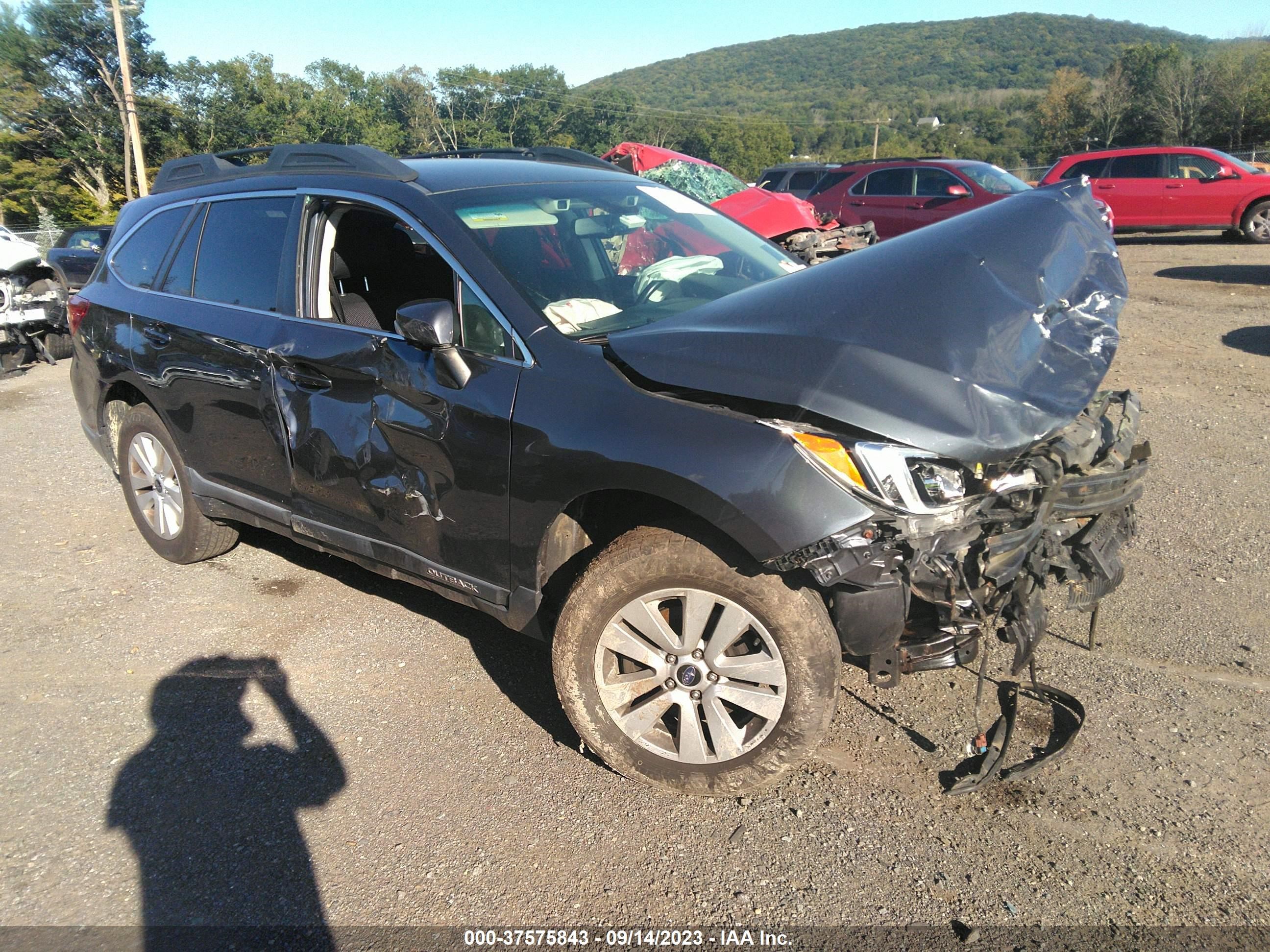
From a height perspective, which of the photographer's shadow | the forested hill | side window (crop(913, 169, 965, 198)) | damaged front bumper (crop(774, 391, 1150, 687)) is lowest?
the photographer's shadow

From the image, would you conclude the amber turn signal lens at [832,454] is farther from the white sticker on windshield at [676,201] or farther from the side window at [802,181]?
the side window at [802,181]

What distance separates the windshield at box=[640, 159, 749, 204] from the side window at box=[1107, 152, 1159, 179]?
28.6ft

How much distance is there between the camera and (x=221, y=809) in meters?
2.96

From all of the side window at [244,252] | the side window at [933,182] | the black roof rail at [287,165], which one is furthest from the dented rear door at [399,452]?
the side window at [933,182]

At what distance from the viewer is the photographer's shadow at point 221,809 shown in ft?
8.38

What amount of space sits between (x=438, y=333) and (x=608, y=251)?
959mm

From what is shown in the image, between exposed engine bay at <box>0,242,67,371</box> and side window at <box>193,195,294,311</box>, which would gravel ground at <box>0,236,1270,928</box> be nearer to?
side window at <box>193,195,294,311</box>

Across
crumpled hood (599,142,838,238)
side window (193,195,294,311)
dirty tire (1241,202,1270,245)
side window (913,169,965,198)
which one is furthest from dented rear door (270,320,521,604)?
dirty tire (1241,202,1270,245)

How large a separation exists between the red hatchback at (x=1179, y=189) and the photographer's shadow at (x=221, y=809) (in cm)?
1589

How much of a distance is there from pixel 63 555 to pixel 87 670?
158cm

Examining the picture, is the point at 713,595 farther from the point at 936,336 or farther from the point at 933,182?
the point at 933,182

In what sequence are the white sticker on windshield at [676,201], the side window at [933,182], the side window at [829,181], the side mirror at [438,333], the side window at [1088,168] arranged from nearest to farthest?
1. the side mirror at [438,333]
2. the white sticker on windshield at [676,201]
3. the side window at [933,182]
4. the side window at [829,181]
5. the side window at [1088,168]

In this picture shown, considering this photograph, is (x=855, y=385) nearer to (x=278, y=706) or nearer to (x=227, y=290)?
(x=278, y=706)

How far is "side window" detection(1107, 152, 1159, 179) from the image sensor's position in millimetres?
16547
